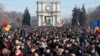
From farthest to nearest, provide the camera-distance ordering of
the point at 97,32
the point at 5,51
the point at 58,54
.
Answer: the point at 97,32 < the point at 58,54 < the point at 5,51

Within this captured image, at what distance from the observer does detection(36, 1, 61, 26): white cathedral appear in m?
117

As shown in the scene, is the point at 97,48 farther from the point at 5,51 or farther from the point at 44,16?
the point at 44,16

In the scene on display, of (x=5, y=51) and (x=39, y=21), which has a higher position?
(x=5, y=51)

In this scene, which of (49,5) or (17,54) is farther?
(49,5)

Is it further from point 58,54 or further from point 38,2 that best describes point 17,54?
point 38,2

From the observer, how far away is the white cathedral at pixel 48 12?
117 metres

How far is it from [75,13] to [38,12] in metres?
20.1

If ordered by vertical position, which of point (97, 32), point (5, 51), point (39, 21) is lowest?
point (39, 21)

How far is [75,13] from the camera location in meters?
100

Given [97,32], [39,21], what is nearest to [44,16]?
[39,21]

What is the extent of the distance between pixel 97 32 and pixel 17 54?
15179 millimetres

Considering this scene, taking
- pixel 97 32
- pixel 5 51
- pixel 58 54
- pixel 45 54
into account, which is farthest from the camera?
pixel 97 32

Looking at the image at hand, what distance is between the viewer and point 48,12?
120 m

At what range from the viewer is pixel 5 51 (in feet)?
46.3
